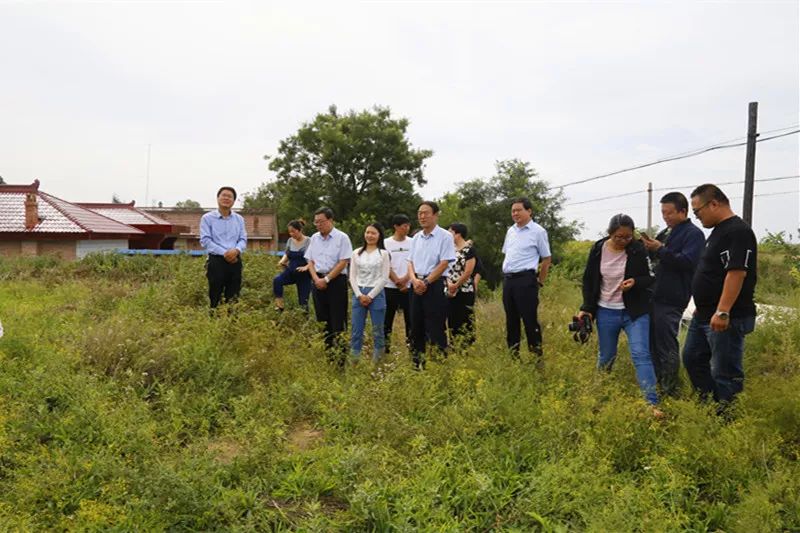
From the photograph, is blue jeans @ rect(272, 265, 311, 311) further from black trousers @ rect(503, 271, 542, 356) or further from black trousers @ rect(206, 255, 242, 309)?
black trousers @ rect(503, 271, 542, 356)

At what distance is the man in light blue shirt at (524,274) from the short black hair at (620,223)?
2.40 ft

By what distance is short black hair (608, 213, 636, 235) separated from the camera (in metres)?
4.06

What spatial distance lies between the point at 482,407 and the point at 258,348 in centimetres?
242

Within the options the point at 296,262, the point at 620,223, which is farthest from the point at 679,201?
the point at 296,262

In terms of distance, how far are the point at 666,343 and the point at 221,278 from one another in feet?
14.8

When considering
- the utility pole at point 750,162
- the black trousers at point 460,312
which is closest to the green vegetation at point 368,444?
the black trousers at point 460,312

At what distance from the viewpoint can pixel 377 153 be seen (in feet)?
109

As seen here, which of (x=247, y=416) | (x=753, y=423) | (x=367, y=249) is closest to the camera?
(x=753, y=423)

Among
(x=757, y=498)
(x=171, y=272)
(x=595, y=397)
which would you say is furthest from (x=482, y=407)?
(x=171, y=272)

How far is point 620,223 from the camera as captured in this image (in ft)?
13.4

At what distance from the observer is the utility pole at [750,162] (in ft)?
41.0

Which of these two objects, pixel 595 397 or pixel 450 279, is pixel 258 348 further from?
pixel 595 397

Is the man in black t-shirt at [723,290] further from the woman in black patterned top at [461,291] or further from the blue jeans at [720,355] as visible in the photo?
the woman in black patterned top at [461,291]

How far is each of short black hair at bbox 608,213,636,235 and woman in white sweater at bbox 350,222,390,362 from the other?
211cm
